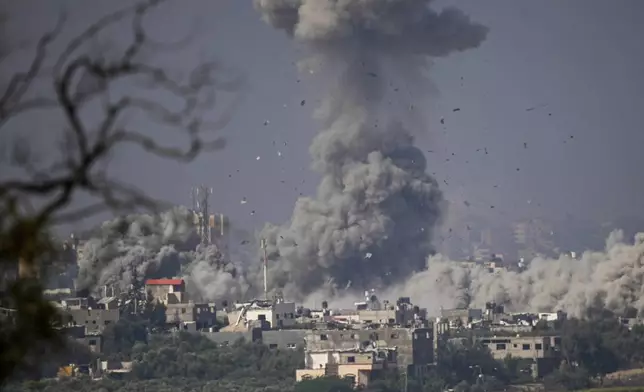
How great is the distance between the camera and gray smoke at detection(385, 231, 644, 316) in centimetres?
7150

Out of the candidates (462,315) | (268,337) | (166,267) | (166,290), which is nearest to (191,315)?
(166,290)

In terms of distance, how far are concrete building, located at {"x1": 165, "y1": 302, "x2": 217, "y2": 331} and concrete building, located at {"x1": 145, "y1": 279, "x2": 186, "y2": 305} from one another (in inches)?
68.1

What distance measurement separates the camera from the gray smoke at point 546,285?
71500 millimetres

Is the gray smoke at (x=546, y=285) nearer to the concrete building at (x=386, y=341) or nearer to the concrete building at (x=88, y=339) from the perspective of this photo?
the concrete building at (x=386, y=341)

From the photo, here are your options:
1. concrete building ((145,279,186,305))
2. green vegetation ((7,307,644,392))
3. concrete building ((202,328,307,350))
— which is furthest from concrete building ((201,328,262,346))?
concrete building ((145,279,186,305))

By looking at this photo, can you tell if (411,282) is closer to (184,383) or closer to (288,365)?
(288,365)

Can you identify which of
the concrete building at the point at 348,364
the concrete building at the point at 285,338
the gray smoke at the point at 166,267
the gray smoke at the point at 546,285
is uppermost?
the gray smoke at the point at 166,267

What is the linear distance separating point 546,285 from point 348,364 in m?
21.3

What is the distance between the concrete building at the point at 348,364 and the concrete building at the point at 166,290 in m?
16.7

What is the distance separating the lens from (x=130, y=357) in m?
59.0

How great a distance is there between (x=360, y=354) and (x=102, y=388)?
9.23 meters

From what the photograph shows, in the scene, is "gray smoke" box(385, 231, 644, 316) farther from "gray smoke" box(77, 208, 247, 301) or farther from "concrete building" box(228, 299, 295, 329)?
"concrete building" box(228, 299, 295, 329)

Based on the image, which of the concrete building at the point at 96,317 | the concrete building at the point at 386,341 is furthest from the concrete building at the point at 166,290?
the concrete building at the point at 386,341

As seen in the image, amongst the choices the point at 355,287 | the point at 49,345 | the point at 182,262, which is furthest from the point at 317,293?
the point at 49,345
